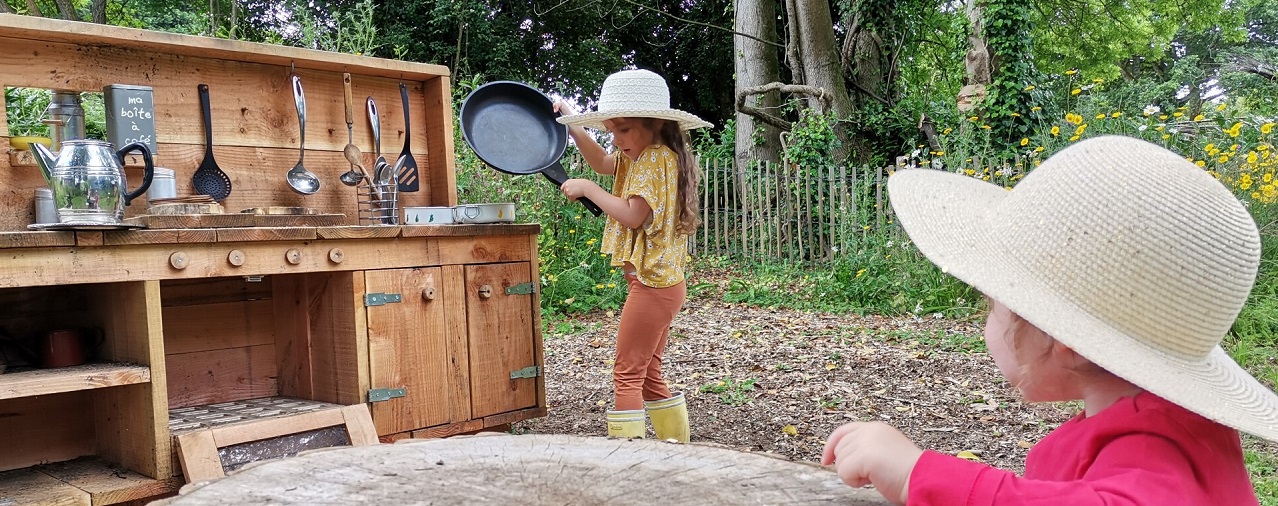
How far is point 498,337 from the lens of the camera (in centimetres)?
332

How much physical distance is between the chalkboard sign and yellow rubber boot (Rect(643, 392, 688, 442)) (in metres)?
2.00

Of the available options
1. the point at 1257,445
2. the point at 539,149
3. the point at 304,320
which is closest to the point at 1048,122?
the point at 1257,445

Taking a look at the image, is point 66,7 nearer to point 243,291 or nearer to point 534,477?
point 243,291

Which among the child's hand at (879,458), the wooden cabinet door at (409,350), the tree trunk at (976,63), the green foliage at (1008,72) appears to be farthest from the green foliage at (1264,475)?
the tree trunk at (976,63)

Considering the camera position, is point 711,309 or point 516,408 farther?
point 711,309

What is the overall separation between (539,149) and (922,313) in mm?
3756

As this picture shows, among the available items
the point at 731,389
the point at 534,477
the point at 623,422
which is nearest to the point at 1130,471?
the point at 534,477

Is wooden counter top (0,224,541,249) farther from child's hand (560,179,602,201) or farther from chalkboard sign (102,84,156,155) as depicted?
chalkboard sign (102,84,156,155)

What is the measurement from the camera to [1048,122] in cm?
857

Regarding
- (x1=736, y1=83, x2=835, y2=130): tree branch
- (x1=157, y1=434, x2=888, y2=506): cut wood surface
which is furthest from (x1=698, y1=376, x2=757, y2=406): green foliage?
(x1=736, y1=83, x2=835, y2=130): tree branch

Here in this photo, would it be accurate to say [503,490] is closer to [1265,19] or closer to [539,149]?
[539,149]

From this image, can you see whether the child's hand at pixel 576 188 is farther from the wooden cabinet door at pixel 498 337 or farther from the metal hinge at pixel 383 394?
the metal hinge at pixel 383 394

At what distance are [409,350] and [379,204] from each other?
71 cm

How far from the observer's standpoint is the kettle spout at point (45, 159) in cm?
245
